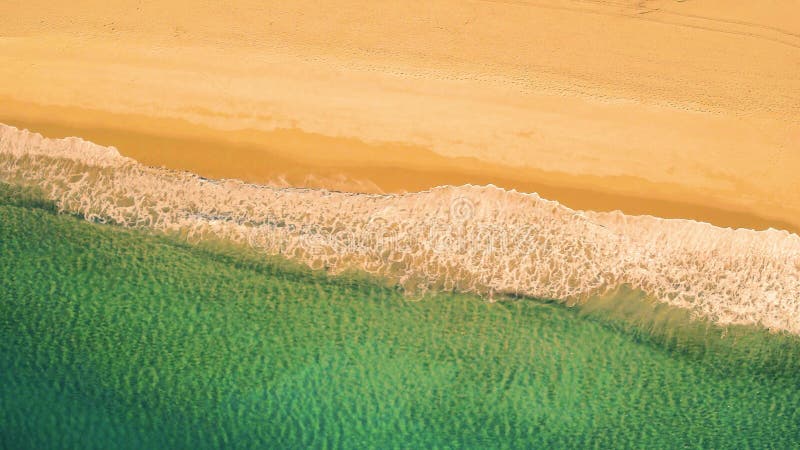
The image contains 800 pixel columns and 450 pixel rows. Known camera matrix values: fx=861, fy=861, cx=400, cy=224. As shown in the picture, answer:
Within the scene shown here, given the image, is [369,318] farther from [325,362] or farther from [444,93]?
[444,93]

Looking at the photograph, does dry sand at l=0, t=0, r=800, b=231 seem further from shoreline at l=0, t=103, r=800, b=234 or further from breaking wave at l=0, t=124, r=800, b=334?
breaking wave at l=0, t=124, r=800, b=334

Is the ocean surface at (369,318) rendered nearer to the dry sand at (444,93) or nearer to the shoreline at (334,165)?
the shoreline at (334,165)

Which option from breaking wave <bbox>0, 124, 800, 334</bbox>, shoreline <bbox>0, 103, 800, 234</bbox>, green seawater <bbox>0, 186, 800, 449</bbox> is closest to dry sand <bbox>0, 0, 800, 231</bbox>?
shoreline <bbox>0, 103, 800, 234</bbox>

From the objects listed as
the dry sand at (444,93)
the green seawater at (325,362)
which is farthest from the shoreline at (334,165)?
the green seawater at (325,362)

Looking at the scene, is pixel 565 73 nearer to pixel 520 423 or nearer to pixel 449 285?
pixel 449 285

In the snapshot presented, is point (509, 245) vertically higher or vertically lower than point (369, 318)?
higher

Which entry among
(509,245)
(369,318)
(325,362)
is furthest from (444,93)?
(325,362)

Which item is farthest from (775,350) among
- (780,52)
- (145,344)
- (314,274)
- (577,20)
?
(145,344)
